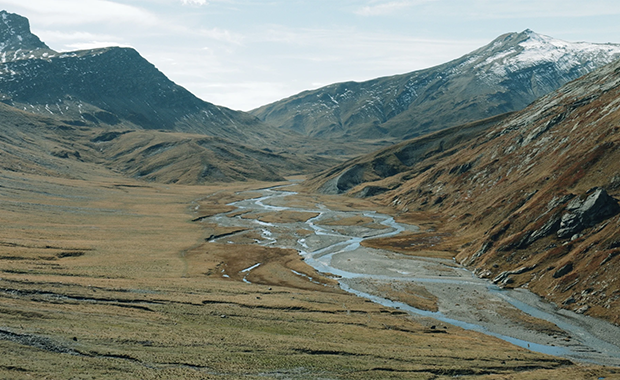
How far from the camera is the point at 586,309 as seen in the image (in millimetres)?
71125

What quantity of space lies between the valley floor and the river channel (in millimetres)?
5456

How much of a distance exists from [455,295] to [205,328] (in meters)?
48.9

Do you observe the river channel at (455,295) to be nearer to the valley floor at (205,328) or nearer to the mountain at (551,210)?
the mountain at (551,210)

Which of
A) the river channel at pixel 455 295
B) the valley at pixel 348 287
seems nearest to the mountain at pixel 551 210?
the valley at pixel 348 287

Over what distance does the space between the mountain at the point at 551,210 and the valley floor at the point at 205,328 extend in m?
26.7

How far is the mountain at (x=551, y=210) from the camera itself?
3095 inches

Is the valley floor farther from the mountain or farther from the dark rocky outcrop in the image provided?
the dark rocky outcrop

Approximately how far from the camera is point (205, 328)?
2264 inches

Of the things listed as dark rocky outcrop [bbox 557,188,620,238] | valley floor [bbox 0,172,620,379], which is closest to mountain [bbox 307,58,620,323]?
dark rocky outcrop [bbox 557,188,620,238]

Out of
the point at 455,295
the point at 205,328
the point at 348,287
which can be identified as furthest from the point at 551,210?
the point at 205,328

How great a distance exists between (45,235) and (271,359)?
91002 mm

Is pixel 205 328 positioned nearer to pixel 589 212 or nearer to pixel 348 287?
pixel 348 287

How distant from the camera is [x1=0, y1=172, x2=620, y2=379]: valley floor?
1761 inches

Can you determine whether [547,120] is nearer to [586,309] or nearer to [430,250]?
[430,250]
